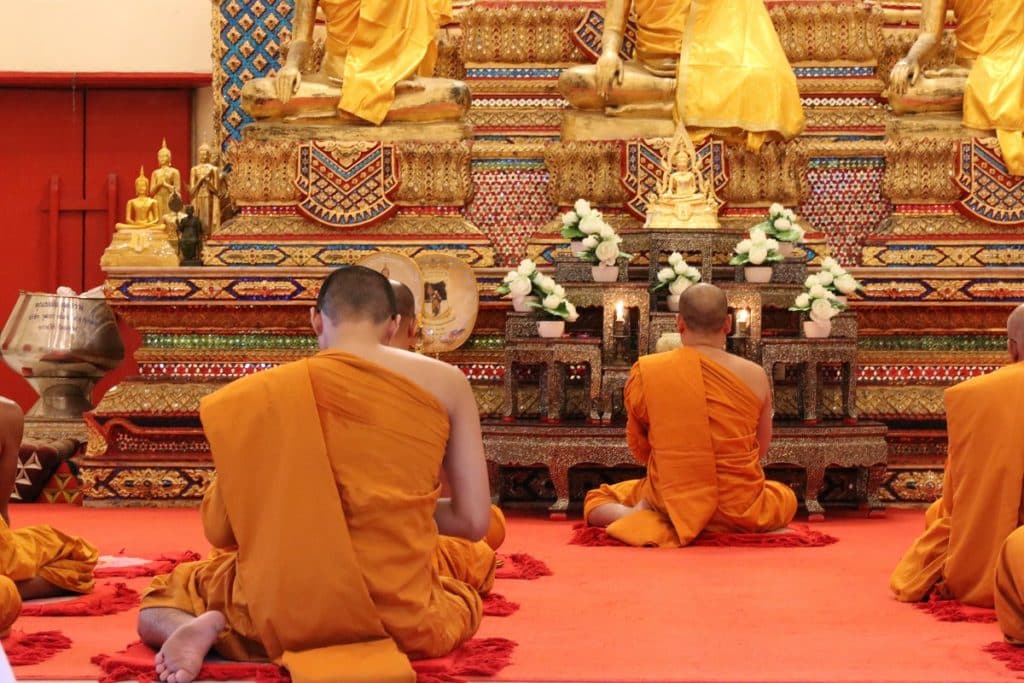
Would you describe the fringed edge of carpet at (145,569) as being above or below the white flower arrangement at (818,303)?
below

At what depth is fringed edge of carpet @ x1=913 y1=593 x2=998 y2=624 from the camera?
5.45m

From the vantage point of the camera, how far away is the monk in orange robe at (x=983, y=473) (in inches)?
213

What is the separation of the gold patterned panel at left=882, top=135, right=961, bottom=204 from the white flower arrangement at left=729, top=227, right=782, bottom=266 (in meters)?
1.65

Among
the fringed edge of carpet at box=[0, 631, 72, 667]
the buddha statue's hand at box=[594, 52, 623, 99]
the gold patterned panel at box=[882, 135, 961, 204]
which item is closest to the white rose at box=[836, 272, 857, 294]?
the gold patterned panel at box=[882, 135, 961, 204]

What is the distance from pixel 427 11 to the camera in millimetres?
10430

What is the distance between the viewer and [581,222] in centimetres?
902

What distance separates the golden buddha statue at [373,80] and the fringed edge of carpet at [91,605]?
484 centimetres

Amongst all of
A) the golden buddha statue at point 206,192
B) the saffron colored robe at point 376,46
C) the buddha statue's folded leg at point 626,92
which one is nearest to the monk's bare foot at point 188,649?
the saffron colored robe at point 376,46

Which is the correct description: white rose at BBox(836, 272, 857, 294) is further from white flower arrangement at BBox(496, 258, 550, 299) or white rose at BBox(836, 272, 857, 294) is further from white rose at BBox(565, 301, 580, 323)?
white flower arrangement at BBox(496, 258, 550, 299)

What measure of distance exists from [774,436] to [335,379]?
4.24 meters

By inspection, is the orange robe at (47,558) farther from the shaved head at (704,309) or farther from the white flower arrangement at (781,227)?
the white flower arrangement at (781,227)

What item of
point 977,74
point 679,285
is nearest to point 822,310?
point 679,285

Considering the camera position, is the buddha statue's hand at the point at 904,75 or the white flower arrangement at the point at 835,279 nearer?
the white flower arrangement at the point at 835,279

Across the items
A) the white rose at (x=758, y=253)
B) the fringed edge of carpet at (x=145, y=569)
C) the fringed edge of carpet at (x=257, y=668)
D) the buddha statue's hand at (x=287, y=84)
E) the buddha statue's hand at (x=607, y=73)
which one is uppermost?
the buddha statue's hand at (x=607, y=73)
